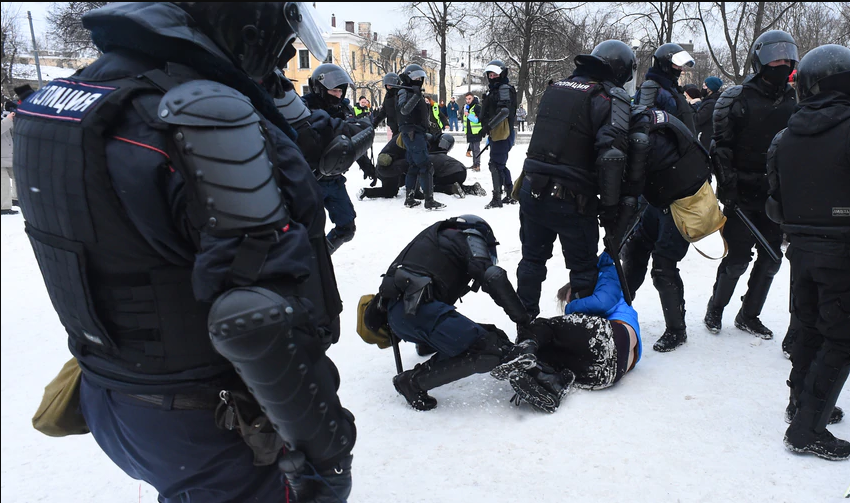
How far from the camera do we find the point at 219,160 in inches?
47.8

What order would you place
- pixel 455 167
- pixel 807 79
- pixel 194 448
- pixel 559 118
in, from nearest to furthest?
pixel 194 448
pixel 807 79
pixel 559 118
pixel 455 167

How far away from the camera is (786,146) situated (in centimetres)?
303

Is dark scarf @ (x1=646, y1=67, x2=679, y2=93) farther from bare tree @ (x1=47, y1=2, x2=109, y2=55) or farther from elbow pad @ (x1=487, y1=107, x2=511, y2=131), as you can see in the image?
bare tree @ (x1=47, y1=2, x2=109, y2=55)

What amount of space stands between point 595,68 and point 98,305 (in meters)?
3.64

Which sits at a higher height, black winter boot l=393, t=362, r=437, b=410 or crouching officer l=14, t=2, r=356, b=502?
crouching officer l=14, t=2, r=356, b=502

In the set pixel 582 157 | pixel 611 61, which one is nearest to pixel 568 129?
pixel 582 157

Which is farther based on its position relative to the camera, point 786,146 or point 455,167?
point 455,167

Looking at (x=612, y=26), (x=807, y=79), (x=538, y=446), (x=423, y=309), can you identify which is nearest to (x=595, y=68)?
(x=807, y=79)

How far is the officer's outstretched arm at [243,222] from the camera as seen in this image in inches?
47.7

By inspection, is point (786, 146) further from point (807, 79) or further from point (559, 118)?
point (559, 118)

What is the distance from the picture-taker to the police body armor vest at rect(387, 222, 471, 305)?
11.7 ft

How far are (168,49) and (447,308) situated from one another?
2.45m

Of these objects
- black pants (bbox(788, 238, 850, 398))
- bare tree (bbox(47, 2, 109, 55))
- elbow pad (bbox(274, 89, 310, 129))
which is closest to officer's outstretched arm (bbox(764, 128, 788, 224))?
black pants (bbox(788, 238, 850, 398))

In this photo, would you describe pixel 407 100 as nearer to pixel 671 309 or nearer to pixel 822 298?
pixel 671 309
